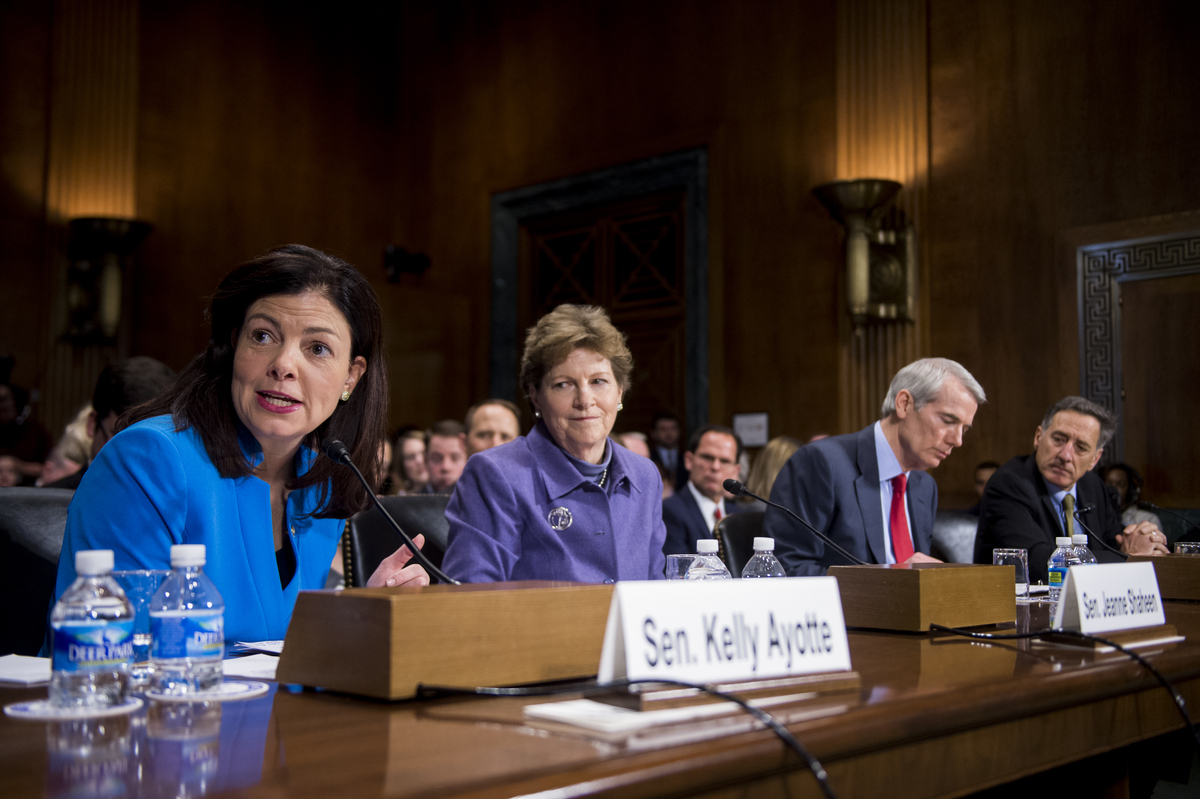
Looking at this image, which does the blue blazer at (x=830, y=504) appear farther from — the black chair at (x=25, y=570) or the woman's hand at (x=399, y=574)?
the black chair at (x=25, y=570)

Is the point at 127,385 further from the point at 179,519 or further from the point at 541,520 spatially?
the point at 179,519

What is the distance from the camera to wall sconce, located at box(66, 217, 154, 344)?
668 centimetres

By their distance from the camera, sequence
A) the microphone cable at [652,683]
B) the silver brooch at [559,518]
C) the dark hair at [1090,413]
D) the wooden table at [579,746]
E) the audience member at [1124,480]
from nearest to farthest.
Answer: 1. the wooden table at [579,746]
2. the microphone cable at [652,683]
3. the silver brooch at [559,518]
4. the dark hair at [1090,413]
5. the audience member at [1124,480]

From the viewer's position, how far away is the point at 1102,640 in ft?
4.51

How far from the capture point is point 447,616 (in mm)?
1025

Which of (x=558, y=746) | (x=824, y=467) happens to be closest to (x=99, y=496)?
(x=558, y=746)

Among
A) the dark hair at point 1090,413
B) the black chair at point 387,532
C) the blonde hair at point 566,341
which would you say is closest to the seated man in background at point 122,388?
the black chair at point 387,532

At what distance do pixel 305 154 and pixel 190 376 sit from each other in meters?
6.72

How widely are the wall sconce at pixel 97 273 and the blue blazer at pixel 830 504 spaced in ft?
17.1

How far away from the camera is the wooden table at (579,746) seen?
0.73m

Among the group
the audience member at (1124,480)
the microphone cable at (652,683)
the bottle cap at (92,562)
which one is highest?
the audience member at (1124,480)

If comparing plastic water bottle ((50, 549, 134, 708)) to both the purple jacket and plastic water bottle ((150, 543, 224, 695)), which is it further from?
the purple jacket

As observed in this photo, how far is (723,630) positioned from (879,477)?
1.97 meters

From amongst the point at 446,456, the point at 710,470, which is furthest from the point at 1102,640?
the point at 446,456
